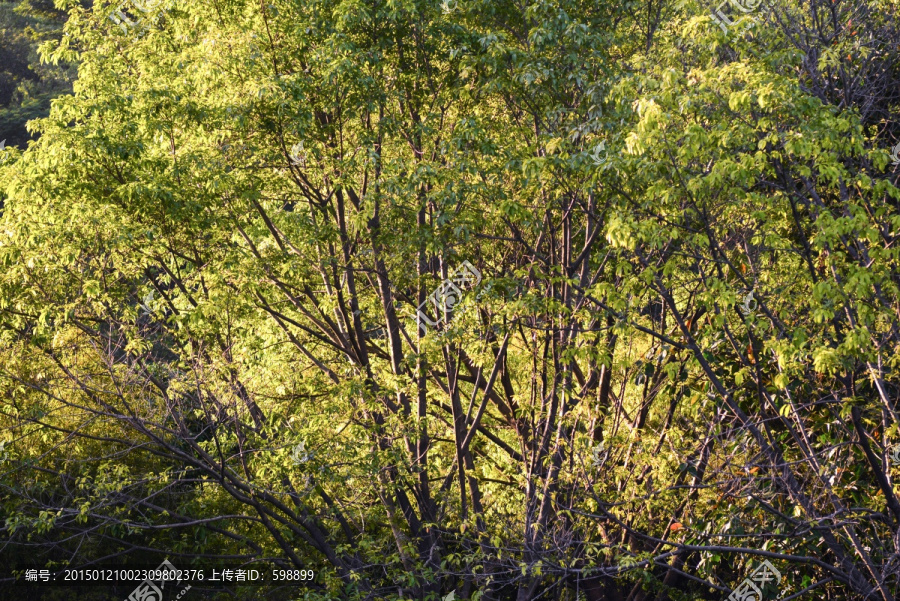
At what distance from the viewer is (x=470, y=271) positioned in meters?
9.32

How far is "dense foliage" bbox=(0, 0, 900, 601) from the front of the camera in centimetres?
734

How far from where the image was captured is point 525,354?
10.2 metres

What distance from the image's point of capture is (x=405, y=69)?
905cm

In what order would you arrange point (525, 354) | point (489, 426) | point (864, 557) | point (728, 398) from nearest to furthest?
1. point (864, 557)
2. point (728, 398)
3. point (525, 354)
4. point (489, 426)

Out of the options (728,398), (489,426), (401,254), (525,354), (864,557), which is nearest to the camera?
(864,557)

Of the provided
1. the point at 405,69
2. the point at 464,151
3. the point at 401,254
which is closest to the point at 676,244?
the point at 464,151

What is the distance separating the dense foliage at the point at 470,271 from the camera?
24.1ft

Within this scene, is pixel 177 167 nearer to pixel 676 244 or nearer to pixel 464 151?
pixel 464 151

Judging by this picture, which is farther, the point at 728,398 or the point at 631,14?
the point at 631,14

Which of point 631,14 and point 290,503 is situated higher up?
point 631,14

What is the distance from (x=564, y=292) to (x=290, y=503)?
456 centimetres

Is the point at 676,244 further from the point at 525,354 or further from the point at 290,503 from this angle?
the point at 290,503

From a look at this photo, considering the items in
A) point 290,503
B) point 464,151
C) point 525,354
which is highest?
point 464,151

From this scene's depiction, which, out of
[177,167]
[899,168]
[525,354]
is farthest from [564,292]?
[177,167]
